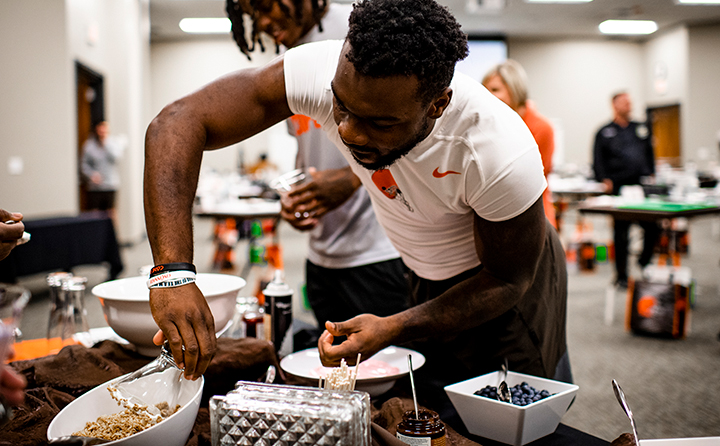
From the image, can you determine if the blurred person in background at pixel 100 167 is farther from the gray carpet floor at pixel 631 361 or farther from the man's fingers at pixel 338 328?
the man's fingers at pixel 338 328

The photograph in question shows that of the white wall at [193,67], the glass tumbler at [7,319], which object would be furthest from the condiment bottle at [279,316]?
the white wall at [193,67]

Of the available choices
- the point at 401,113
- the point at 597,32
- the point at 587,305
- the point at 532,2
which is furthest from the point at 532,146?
the point at 597,32

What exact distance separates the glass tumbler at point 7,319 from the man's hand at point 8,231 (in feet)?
1.08

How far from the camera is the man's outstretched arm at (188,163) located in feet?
2.52

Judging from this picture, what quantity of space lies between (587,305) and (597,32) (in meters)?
9.55

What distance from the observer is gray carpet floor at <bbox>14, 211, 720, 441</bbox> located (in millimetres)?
2450

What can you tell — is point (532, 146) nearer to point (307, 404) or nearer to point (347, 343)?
point (347, 343)

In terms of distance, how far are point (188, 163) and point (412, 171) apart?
355 mm

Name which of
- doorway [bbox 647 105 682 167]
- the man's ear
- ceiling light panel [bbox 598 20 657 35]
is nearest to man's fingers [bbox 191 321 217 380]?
the man's ear

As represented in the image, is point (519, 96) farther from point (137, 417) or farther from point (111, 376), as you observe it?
point (137, 417)

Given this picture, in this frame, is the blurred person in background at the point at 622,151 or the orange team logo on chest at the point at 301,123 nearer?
the orange team logo on chest at the point at 301,123

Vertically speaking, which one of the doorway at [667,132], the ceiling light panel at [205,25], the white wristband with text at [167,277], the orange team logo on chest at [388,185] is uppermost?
the ceiling light panel at [205,25]

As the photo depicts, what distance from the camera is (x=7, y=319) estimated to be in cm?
47

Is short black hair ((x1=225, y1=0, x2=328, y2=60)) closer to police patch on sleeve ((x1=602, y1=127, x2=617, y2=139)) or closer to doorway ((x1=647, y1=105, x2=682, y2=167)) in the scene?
police patch on sleeve ((x1=602, y1=127, x2=617, y2=139))
